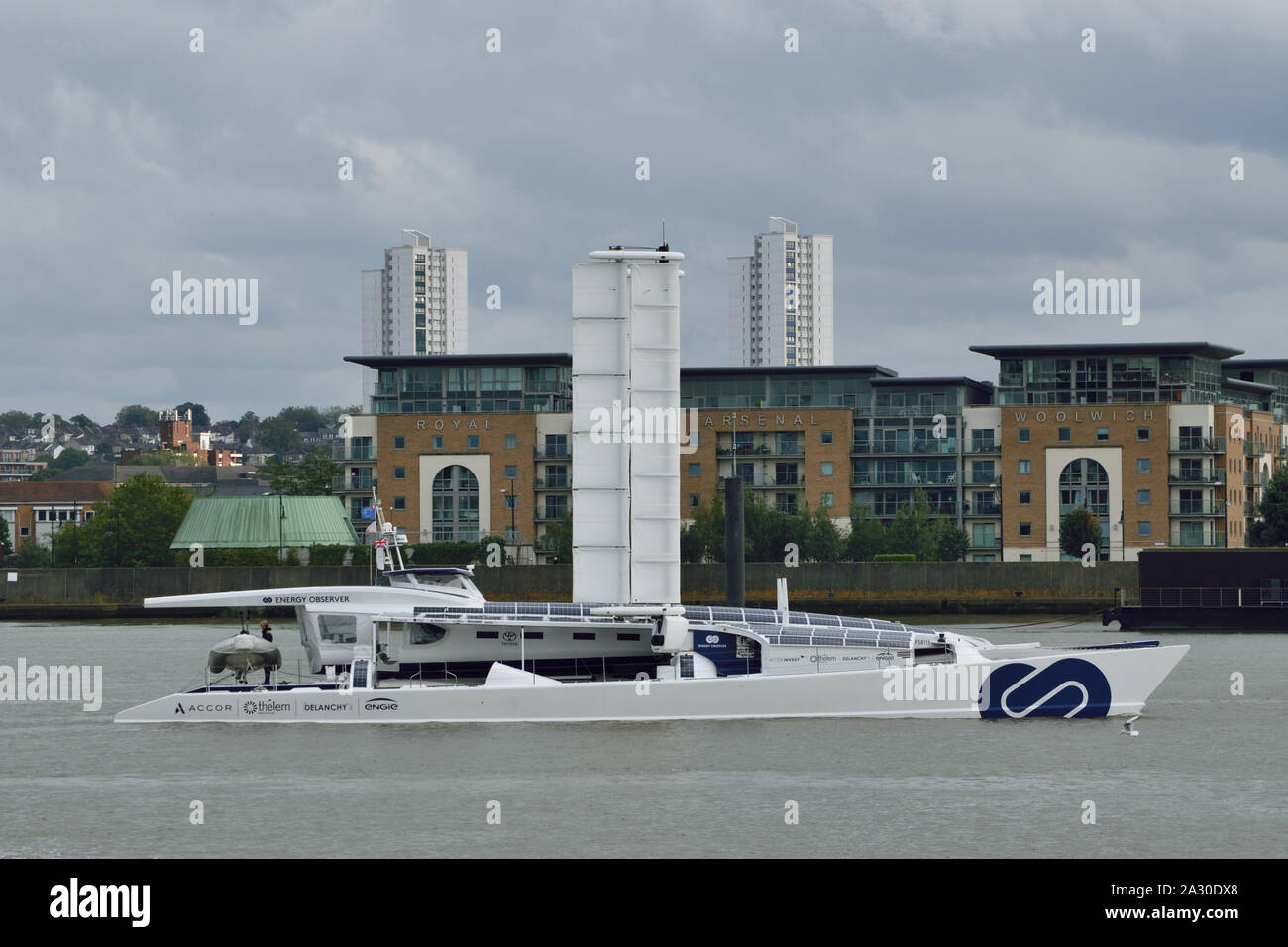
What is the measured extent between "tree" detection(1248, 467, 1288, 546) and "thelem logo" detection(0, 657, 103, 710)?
85488mm

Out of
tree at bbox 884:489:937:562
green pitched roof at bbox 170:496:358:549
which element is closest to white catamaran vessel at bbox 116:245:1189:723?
green pitched roof at bbox 170:496:358:549

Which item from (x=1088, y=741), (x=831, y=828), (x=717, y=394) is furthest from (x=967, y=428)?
(x=831, y=828)

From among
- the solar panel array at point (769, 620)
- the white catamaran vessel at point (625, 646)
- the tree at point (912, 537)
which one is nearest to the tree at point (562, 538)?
the tree at point (912, 537)

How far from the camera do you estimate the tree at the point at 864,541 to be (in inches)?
5187

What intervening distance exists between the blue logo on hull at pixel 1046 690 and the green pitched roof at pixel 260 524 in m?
85.7

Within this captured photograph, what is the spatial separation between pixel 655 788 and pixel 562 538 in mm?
95782

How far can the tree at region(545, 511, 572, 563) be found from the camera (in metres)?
130

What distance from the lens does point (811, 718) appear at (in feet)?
142
